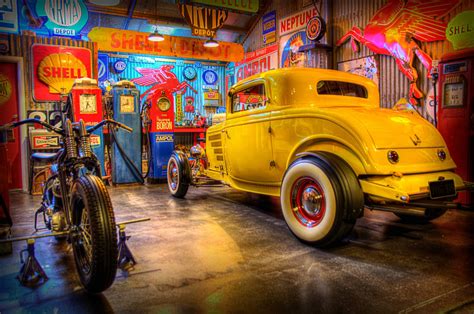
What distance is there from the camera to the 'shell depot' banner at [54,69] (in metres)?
8.60

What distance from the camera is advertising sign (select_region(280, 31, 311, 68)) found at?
11.0 meters

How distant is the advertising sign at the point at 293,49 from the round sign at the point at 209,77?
4.62 meters

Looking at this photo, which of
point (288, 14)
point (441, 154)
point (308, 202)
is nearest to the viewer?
point (308, 202)

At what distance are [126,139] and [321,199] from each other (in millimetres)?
5916

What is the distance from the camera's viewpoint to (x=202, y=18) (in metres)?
10.0

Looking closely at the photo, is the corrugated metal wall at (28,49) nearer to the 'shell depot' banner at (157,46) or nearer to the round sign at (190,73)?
the 'shell depot' banner at (157,46)

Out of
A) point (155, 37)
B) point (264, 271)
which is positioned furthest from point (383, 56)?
point (264, 271)

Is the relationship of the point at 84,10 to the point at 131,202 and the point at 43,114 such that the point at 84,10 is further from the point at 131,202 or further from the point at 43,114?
the point at 131,202

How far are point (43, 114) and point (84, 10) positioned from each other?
2774mm

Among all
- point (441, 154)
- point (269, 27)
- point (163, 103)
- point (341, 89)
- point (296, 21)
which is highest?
point (269, 27)

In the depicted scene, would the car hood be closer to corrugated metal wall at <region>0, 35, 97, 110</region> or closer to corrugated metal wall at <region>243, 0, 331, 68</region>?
corrugated metal wall at <region>243, 0, 331, 68</region>

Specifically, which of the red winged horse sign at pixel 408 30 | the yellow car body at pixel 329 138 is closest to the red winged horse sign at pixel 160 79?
the red winged horse sign at pixel 408 30

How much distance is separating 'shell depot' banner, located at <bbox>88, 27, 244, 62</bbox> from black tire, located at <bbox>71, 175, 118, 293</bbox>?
8648 mm

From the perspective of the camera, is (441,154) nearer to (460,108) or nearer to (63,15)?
(460,108)
